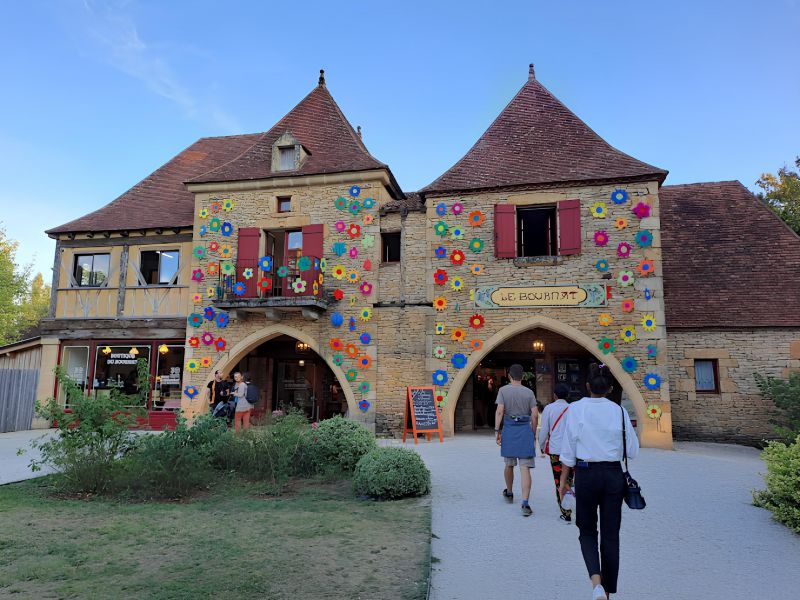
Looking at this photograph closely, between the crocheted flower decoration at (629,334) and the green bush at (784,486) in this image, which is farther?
the crocheted flower decoration at (629,334)

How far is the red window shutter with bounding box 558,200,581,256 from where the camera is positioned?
1166cm

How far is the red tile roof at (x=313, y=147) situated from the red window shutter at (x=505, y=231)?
296 centimetres

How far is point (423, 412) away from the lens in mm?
11312

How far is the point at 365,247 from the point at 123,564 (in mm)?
9282

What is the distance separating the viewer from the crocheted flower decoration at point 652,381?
10906 mm

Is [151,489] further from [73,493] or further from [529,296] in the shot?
[529,296]

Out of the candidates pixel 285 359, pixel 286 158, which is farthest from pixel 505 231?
pixel 285 359

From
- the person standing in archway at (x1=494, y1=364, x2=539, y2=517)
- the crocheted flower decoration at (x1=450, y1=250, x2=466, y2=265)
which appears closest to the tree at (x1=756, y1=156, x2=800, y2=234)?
the crocheted flower decoration at (x1=450, y1=250, x2=466, y2=265)

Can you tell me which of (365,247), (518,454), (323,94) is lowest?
(518,454)

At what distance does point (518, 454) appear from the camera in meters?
5.87

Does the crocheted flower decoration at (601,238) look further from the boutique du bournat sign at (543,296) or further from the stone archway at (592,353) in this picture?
the stone archway at (592,353)

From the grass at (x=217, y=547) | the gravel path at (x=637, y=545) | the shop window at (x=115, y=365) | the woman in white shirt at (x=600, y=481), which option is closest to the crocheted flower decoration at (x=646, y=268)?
the gravel path at (x=637, y=545)

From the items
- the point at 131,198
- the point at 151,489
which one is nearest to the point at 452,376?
the point at 151,489

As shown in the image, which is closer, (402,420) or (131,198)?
(402,420)
